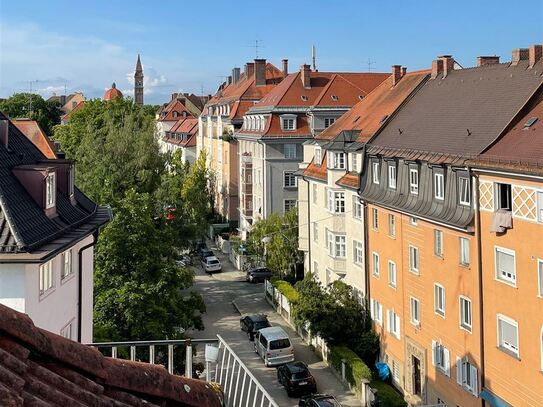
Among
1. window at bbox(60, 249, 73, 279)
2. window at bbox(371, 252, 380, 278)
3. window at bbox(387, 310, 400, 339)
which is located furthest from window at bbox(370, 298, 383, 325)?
window at bbox(60, 249, 73, 279)

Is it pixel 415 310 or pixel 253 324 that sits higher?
pixel 415 310

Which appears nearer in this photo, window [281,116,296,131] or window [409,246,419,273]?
window [409,246,419,273]

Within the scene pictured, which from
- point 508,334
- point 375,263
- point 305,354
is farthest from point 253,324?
point 508,334

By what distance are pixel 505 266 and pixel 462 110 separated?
8.55m

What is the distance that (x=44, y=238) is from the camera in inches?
516

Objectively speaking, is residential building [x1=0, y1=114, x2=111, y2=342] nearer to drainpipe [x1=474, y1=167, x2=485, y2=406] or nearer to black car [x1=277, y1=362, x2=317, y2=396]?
black car [x1=277, y1=362, x2=317, y2=396]

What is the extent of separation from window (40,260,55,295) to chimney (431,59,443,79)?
75.5ft

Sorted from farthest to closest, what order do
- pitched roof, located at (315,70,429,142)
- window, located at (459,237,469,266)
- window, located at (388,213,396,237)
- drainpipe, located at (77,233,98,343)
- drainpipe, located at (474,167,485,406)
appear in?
pitched roof, located at (315,70,429,142) < window, located at (388,213,396,237) < window, located at (459,237,469,266) < drainpipe, located at (474,167,485,406) < drainpipe, located at (77,233,98,343)

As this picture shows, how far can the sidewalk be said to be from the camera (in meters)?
25.9

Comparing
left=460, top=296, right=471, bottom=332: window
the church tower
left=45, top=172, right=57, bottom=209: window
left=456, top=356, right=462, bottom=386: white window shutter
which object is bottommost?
left=456, top=356, right=462, bottom=386: white window shutter

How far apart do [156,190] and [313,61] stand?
115 ft

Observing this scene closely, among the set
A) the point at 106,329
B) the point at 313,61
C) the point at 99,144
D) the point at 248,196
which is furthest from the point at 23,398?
the point at 313,61

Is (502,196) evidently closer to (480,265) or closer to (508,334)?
(480,265)

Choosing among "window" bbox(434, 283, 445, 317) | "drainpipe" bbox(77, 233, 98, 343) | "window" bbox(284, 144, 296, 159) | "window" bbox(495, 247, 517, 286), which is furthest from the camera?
"window" bbox(284, 144, 296, 159)
